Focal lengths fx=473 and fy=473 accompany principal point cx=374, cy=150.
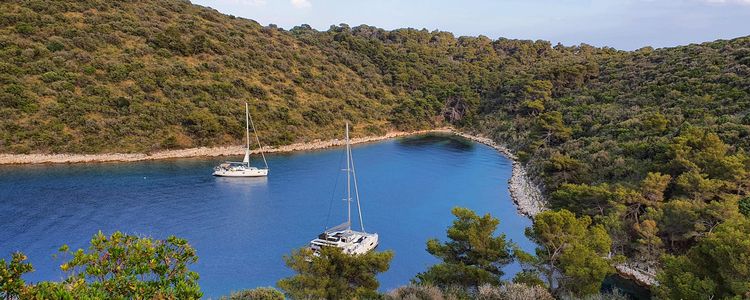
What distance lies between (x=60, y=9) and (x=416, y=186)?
192 ft

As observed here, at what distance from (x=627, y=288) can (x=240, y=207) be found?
28489 millimetres

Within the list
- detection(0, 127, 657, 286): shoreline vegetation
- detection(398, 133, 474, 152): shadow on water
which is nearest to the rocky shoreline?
detection(0, 127, 657, 286): shoreline vegetation

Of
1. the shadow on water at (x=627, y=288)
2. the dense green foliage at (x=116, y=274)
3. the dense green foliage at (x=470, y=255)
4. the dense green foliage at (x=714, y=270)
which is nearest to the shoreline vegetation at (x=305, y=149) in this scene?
the shadow on water at (x=627, y=288)

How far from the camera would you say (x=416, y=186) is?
48688 millimetres

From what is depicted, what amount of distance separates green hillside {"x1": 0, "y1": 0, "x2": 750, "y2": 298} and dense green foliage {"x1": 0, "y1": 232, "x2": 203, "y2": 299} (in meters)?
16.7

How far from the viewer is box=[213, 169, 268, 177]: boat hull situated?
4834cm

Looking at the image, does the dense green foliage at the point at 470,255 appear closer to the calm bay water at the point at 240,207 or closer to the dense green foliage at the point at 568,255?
the dense green foliage at the point at 568,255

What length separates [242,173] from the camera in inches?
1930

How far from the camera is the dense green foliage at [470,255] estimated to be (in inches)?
788

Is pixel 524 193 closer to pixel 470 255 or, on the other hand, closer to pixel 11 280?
pixel 470 255

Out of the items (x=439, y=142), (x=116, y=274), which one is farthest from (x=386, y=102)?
(x=116, y=274)

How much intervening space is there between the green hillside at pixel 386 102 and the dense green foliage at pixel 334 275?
1124 cm

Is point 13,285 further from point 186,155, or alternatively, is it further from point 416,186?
point 186,155

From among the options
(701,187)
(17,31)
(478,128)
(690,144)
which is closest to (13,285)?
(701,187)
